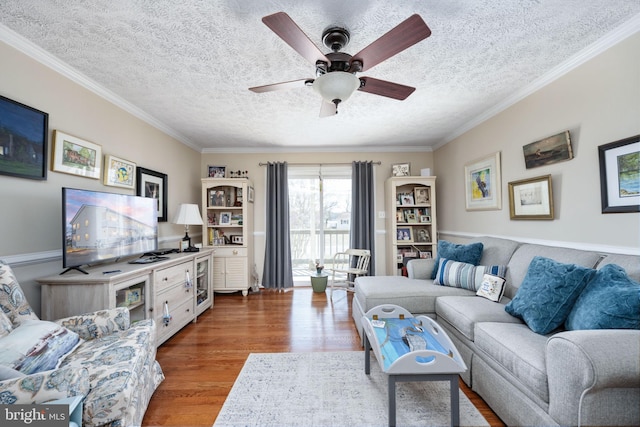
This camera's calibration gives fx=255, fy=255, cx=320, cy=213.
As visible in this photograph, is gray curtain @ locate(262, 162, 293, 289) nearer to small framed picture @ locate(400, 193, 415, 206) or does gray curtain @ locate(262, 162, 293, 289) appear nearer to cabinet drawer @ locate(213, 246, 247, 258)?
cabinet drawer @ locate(213, 246, 247, 258)

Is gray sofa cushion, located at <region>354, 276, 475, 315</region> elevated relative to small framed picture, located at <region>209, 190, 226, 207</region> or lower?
lower

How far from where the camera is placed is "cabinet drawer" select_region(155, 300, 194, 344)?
2361mm

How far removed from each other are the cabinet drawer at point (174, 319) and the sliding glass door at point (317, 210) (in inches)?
77.7

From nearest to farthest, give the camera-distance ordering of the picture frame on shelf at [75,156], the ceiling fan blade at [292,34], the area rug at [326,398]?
1. the ceiling fan blade at [292,34]
2. the area rug at [326,398]
3. the picture frame on shelf at [75,156]

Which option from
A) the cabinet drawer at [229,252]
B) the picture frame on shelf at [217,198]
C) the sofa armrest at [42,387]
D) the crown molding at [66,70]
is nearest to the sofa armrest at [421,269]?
the cabinet drawer at [229,252]

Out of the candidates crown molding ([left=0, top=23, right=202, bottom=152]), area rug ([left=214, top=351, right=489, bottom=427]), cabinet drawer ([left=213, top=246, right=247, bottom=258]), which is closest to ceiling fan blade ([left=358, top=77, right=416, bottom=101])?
area rug ([left=214, top=351, right=489, bottom=427])

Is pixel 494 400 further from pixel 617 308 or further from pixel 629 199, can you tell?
pixel 629 199

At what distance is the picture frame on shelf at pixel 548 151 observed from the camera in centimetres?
206

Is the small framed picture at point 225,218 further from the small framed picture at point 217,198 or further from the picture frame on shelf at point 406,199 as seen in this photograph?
the picture frame on shelf at point 406,199

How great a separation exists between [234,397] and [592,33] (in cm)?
344

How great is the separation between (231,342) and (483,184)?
10.9 ft

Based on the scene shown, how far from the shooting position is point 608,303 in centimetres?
131

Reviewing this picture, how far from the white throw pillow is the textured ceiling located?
178 centimetres

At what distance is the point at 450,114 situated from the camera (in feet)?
10.1
